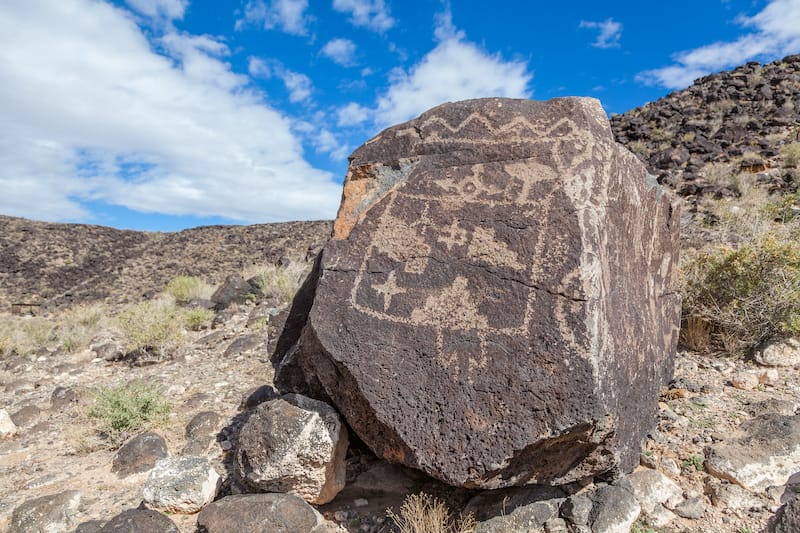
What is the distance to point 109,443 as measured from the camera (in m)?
4.14

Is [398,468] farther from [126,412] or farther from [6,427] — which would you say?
[6,427]

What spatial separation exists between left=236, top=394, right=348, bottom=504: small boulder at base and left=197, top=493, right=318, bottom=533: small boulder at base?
0.30 feet

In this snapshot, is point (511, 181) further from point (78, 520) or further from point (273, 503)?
point (78, 520)

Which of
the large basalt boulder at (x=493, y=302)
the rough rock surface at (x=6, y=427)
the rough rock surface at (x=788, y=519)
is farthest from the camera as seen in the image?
the rough rock surface at (x=6, y=427)

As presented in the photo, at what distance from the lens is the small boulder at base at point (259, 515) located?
2611 mm

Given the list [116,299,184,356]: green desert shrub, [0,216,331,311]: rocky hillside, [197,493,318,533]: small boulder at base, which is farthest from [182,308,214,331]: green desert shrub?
[0,216,331,311]: rocky hillside

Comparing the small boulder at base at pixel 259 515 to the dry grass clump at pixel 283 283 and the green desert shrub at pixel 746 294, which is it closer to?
the green desert shrub at pixel 746 294

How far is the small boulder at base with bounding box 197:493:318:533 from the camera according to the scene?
2611 millimetres

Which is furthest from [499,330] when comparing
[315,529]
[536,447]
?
[315,529]

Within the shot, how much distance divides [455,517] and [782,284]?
3.57 metres

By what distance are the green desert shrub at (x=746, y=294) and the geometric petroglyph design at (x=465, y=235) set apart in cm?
260

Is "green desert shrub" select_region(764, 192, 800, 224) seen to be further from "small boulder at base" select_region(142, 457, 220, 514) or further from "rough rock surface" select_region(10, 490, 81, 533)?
"rough rock surface" select_region(10, 490, 81, 533)

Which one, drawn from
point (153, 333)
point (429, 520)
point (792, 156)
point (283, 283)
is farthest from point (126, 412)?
point (792, 156)

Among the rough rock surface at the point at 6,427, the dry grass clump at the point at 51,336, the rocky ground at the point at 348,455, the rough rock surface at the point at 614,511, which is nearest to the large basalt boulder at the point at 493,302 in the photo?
the rough rock surface at the point at 614,511
